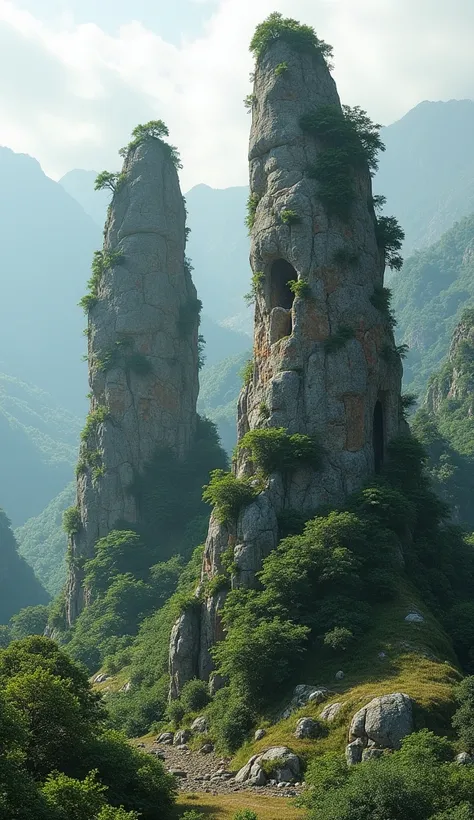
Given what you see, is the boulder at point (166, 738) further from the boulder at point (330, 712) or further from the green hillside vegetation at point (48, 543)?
the green hillside vegetation at point (48, 543)

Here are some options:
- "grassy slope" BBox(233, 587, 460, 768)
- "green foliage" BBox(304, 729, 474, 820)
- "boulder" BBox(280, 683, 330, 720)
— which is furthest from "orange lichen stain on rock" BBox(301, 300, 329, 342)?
"green foliage" BBox(304, 729, 474, 820)

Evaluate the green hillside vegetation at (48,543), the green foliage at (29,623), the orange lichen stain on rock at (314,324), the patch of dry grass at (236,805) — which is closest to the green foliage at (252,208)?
the orange lichen stain on rock at (314,324)

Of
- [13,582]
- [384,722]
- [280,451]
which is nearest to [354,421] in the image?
[280,451]

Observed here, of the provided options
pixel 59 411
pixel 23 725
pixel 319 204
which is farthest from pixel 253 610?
pixel 59 411

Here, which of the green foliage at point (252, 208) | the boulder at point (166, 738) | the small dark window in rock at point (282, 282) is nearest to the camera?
the boulder at point (166, 738)

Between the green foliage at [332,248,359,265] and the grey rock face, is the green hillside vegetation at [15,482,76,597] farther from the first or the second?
the grey rock face
